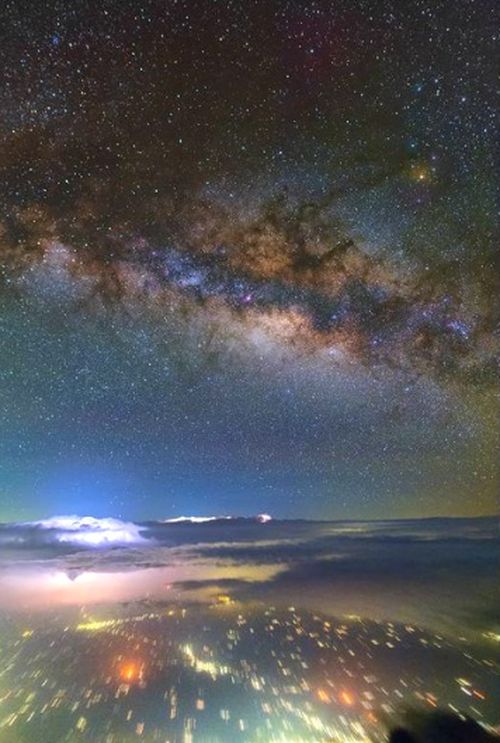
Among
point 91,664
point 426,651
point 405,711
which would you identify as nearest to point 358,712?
point 405,711

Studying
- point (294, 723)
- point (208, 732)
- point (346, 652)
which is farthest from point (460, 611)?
point (208, 732)

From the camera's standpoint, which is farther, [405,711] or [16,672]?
[16,672]

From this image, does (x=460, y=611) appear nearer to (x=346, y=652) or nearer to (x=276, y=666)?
(x=346, y=652)

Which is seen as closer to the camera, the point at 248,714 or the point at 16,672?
the point at 248,714

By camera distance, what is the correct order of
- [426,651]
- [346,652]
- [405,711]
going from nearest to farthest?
1. [405,711]
2. [426,651]
3. [346,652]

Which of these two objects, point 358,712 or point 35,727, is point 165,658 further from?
point 358,712

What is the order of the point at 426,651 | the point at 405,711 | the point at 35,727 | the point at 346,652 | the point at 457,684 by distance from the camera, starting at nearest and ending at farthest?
the point at 405,711 → the point at 457,684 → the point at 35,727 → the point at 426,651 → the point at 346,652

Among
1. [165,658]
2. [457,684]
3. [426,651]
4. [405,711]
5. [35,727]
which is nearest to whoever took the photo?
[405,711]

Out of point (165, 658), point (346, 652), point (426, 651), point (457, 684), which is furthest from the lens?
point (165, 658)
